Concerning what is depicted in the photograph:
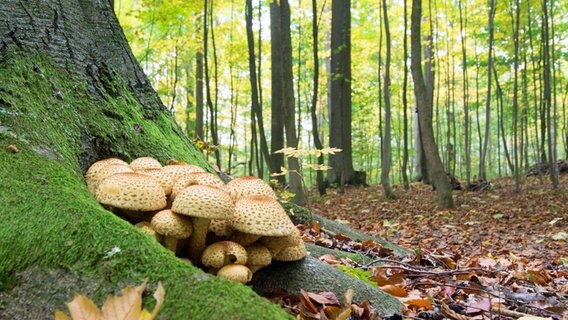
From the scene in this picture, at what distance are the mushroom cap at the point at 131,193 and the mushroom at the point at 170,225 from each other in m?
0.06

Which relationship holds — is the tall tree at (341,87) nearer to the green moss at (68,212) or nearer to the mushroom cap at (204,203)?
the green moss at (68,212)

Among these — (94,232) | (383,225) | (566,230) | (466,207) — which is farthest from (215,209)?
(466,207)

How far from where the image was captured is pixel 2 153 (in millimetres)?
2148

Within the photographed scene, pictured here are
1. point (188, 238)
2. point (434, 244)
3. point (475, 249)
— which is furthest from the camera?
point (434, 244)

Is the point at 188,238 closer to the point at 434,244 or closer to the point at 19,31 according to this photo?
the point at 19,31

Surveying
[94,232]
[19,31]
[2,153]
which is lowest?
[94,232]

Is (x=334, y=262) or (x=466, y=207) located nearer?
(x=334, y=262)

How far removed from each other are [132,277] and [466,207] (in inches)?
386

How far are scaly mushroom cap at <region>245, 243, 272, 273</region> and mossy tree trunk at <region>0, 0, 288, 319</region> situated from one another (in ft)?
1.96

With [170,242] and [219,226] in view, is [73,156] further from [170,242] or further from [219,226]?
[219,226]

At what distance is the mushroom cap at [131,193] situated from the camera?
206 centimetres

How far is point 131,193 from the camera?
6.78 ft

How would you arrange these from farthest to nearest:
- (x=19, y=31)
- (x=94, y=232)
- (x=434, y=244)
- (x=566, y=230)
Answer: (x=566, y=230) → (x=434, y=244) → (x=19, y=31) → (x=94, y=232)

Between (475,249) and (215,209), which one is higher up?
(215,209)
